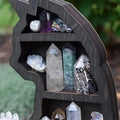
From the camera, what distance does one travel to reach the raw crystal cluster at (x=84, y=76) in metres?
1.66

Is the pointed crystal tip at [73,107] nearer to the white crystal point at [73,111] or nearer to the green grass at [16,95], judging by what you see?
the white crystal point at [73,111]

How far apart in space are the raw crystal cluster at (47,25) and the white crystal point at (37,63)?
0.14 metres

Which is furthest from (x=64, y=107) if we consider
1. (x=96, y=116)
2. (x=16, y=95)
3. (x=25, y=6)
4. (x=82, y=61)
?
(x=16, y=95)

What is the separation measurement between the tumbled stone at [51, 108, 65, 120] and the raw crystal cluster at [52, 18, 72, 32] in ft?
1.35

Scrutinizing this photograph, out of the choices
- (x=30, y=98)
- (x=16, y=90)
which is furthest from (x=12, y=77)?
(x=30, y=98)

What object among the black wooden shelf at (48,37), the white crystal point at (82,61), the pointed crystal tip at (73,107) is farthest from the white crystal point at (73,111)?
the black wooden shelf at (48,37)

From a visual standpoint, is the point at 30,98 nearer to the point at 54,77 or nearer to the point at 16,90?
the point at 16,90

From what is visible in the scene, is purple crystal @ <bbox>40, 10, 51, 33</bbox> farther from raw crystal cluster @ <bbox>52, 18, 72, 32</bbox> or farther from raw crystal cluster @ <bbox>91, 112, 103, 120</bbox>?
raw crystal cluster @ <bbox>91, 112, 103, 120</bbox>

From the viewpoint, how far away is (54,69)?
5.75 feet

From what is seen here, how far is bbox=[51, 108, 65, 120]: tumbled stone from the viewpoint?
5.95ft

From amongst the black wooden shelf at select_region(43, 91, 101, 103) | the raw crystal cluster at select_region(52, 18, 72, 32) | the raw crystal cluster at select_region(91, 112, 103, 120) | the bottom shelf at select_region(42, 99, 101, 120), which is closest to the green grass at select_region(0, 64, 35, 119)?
the bottom shelf at select_region(42, 99, 101, 120)

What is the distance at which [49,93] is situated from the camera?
5.80 feet

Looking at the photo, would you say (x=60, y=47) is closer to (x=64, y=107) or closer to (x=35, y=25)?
(x=35, y=25)

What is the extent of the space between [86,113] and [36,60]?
0.36 meters
